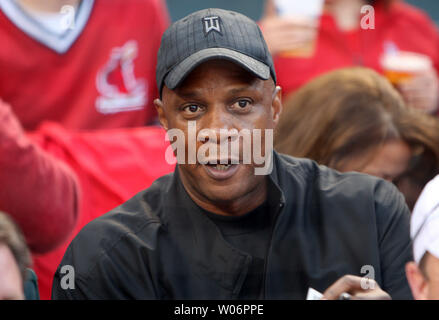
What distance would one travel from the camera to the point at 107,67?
158 centimetres

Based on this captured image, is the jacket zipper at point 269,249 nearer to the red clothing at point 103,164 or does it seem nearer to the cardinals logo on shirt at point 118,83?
the red clothing at point 103,164

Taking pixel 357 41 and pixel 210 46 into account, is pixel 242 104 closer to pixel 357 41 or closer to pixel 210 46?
pixel 210 46

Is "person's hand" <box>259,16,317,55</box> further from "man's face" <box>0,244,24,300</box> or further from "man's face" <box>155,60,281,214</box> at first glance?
"man's face" <box>0,244,24,300</box>

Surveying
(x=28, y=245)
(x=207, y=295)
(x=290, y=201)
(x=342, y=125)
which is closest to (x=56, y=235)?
(x=28, y=245)

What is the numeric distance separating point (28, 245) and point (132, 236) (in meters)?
0.25

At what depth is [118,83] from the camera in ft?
5.14

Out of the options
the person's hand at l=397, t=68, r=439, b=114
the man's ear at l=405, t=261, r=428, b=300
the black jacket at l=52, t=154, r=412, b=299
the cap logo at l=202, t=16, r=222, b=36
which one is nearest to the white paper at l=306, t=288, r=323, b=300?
the black jacket at l=52, t=154, r=412, b=299

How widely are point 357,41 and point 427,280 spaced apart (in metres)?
0.66

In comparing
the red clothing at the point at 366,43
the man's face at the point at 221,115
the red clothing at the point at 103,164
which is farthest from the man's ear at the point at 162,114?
the red clothing at the point at 366,43

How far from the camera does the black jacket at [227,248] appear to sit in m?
1.11

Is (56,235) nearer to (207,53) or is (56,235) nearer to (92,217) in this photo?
(92,217)

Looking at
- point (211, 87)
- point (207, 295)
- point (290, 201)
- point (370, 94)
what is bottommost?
point (207, 295)

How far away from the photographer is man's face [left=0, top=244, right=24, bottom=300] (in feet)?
3.74

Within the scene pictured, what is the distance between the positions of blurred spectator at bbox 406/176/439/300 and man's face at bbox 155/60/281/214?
10.2 inches
